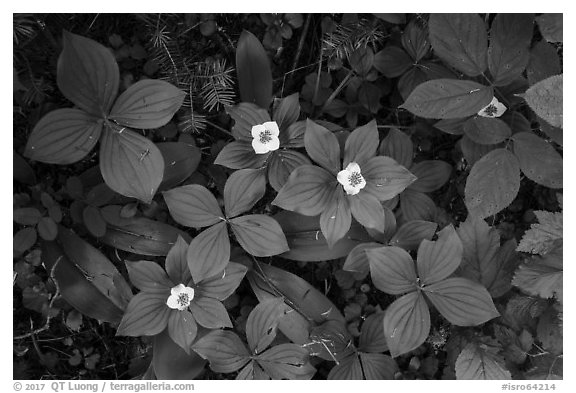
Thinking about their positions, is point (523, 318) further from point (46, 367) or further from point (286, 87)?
point (46, 367)

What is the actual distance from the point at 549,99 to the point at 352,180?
2.16 ft

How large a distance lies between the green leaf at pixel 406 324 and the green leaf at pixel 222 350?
514 mm

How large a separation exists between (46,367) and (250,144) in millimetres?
1165

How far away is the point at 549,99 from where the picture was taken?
1610mm

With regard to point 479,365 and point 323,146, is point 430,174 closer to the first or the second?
point 323,146

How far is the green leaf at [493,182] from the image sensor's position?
1750 mm

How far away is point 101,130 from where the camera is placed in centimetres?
164

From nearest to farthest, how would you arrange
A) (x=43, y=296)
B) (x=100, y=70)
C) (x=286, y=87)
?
(x=100, y=70), (x=43, y=296), (x=286, y=87)

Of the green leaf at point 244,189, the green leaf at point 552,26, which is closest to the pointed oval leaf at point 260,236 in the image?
the green leaf at point 244,189

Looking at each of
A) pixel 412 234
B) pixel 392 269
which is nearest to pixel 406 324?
pixel 392 269

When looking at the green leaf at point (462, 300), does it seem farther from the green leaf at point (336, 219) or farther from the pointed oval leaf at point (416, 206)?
the green leaf at point (336, 219)

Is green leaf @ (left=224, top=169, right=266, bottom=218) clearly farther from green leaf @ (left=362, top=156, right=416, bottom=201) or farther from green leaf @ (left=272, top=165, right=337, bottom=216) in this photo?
green leaf @ (left=362, top=156, right=416, bottom=201)

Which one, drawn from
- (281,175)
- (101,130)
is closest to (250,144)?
(281,175)

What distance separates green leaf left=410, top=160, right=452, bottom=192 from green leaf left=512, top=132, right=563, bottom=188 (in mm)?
257
